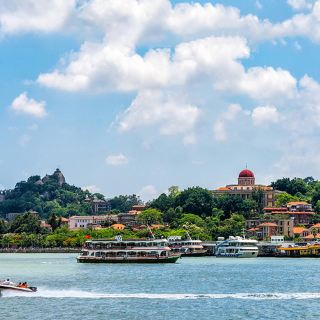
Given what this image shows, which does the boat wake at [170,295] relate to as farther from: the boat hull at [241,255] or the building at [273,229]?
the building at [273,229]

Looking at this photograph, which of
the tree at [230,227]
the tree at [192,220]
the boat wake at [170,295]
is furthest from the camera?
the tree at [192,220]

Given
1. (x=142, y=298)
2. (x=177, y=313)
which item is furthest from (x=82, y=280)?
(x=177, y=313)

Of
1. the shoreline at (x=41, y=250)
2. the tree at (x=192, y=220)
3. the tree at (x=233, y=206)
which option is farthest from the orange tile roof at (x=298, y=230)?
the shoreline at (x=41, y=250)

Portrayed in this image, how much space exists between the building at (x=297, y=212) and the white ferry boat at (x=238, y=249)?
46.0 metres

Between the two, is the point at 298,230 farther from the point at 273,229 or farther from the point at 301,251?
the point at 301,251

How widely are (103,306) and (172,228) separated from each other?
438 feet

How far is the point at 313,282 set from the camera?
77.8 m

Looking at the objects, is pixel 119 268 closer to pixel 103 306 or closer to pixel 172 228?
pixel 103 306

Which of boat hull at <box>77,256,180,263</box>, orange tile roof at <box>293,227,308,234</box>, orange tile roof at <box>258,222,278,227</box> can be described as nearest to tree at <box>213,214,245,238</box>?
orange tile roof at <box>258,222,278,227</box>

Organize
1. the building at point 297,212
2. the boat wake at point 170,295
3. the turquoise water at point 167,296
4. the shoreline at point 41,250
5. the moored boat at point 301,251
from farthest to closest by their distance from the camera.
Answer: the building at point 297,212 → the shoreline at point 41,250 → the moored boat at point 301,251 → the boat wake at point 170,295 → the turquoise water at point 167,296

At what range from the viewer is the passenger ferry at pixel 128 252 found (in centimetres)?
11412

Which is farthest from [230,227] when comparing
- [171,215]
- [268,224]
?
[171,215]

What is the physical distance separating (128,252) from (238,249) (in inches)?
1201

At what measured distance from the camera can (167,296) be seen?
6244 centimetres
